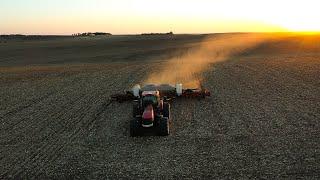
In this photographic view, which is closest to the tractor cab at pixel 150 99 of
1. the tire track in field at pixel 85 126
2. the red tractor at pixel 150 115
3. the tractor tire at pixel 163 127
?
the red tractor at pixel 150 115

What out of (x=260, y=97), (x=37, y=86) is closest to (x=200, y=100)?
(x=260, y=97)

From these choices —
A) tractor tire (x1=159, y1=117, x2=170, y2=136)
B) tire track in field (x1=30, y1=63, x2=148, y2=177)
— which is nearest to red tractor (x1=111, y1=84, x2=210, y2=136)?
tractor tire (x1=159, y1=117, x2=170, y2=136)

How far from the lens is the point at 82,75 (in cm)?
4156

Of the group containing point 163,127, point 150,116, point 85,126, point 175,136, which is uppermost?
point 150,116

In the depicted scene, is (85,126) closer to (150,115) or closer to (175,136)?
(150,115)

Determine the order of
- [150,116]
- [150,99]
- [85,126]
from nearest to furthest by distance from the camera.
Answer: [150,116] < [150,99] < [85,126]

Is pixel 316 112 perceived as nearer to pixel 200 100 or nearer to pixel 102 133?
pixel 200 100

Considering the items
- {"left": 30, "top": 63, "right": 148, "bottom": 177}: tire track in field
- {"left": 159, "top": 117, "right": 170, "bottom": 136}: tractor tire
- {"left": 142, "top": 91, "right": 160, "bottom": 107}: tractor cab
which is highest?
{"left": 142, "top": 91, "right": 160, "bottom": 107}: tractor cab

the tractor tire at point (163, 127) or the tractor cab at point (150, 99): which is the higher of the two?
the tractor cab at point (150, 99)

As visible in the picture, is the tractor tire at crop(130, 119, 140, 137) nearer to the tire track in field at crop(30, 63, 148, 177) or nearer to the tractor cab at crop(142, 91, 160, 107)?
the tractor cab at crop(142, 91, 160, 107)

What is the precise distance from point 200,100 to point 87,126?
7496 mm

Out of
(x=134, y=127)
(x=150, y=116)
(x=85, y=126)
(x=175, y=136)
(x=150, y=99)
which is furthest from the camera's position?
(x=85, y=126)

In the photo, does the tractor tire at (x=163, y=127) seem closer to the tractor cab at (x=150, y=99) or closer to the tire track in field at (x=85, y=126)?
the tractor cab at (x=150, y=99)

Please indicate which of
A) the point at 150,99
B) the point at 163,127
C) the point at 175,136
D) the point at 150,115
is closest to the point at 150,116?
the point at 150,115
